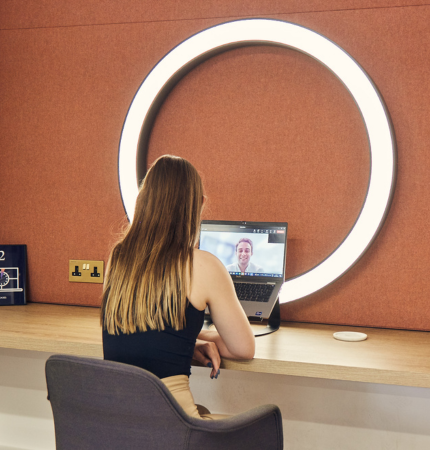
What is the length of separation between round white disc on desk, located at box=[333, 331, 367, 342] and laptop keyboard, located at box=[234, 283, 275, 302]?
26 cm

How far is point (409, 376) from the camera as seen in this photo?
1.28 meters

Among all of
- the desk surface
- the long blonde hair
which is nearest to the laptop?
the desk surface

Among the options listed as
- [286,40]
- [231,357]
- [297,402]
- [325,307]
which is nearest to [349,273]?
[325,307]

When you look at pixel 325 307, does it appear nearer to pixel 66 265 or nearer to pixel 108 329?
pixel 108 329

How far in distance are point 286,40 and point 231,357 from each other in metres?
1.15

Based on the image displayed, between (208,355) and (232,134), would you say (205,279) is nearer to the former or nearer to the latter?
(208,355)

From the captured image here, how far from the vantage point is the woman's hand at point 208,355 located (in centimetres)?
134

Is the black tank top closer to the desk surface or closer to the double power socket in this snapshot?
the desk surface

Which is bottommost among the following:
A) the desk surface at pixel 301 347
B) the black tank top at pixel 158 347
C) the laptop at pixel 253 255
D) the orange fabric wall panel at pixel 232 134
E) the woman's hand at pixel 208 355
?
the desk surface at pixel 301 347

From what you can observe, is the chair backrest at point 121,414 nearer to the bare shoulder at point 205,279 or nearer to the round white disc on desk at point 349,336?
the bare shoulder at point 205,279

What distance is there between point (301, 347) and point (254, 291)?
0.31 metres

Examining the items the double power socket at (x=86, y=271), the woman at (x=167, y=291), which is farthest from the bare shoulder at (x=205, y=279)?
the double power socket at (x=86, y=271)

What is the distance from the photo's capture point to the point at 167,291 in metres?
1.19

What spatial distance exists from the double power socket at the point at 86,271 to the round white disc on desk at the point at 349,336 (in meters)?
1.01
